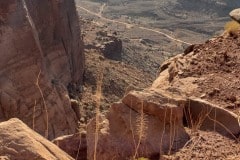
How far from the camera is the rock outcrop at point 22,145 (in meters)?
4.52

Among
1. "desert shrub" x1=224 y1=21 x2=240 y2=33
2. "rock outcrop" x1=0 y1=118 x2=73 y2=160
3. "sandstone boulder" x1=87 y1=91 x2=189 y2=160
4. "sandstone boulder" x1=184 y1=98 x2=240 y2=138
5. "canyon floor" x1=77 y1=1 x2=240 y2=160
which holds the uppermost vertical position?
"rock outcrop" x1=0 y1=118 x2=73 y2=160

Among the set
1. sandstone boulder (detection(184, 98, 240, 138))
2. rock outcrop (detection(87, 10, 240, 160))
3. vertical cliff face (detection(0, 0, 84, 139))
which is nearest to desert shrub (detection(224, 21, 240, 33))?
rock outcrop (detection(87, 10, 240, 160))

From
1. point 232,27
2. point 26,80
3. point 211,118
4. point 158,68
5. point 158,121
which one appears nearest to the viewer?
point 158,121

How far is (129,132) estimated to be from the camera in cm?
641

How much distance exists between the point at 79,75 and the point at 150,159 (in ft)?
108

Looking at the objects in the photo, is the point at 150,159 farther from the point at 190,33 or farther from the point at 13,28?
the point at 190,33

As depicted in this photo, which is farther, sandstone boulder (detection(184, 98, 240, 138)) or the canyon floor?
sandstone boulder (detection(184, 98, 240, 138))

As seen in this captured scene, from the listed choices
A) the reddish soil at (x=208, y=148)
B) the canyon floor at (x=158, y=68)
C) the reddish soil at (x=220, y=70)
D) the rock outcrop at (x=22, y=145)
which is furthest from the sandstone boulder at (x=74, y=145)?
the reddish soil at (x=220, y=70)

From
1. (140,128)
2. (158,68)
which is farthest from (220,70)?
(158,68)

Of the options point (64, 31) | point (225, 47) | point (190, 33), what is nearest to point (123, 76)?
point (64, 31)

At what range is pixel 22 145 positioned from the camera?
459 centimetres

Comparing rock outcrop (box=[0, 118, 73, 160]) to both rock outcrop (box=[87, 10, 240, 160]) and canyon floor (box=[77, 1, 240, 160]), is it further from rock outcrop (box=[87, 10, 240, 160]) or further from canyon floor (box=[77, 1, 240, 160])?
canyon floor (box=[77, 1, 240, 160])

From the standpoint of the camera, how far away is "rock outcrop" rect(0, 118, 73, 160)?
178 inches

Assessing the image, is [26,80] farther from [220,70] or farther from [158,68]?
[158,68]
